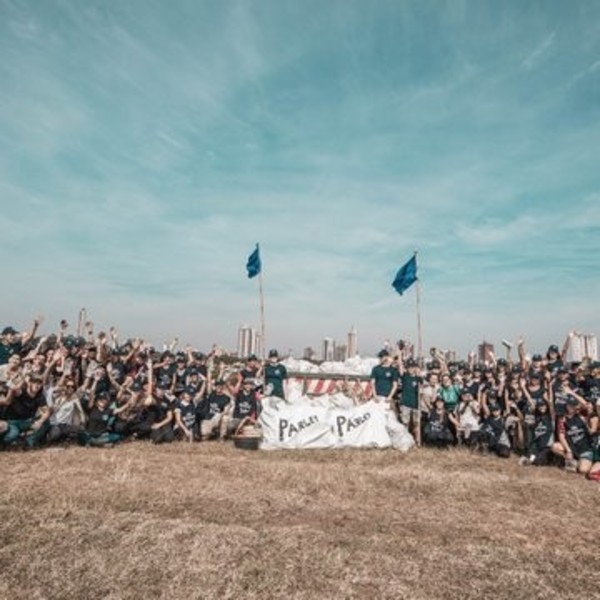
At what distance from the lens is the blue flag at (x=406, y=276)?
15.2 meters

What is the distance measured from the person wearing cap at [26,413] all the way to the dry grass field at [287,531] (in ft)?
3.34

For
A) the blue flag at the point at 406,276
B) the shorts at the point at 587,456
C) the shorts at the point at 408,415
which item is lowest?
the shorts at the point at 587,456

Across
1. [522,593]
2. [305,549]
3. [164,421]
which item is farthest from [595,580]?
[164,421]

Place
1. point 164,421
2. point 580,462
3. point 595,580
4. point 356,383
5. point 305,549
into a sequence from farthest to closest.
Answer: point 356,383 → point 164,421 → point 580,462 → point 305,549 → point 595,580

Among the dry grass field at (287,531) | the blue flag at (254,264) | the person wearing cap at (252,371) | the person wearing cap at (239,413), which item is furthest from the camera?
the blue flag at (254,264)

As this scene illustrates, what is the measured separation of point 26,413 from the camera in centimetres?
1138

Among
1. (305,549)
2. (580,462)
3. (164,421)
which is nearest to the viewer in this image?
(305,549)

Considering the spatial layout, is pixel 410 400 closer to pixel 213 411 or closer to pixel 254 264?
pixel 213 411

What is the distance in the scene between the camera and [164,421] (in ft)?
43.0

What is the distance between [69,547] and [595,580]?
5444mm

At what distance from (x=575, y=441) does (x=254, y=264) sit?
33.0 ft

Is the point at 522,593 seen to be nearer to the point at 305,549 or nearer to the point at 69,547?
the point at 305,549

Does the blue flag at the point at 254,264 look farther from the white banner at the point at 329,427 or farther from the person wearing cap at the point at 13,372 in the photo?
the person wearing cap at the point at 13,372

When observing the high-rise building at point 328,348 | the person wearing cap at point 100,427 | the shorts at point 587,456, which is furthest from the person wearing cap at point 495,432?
the high-rise building at point 328,348
